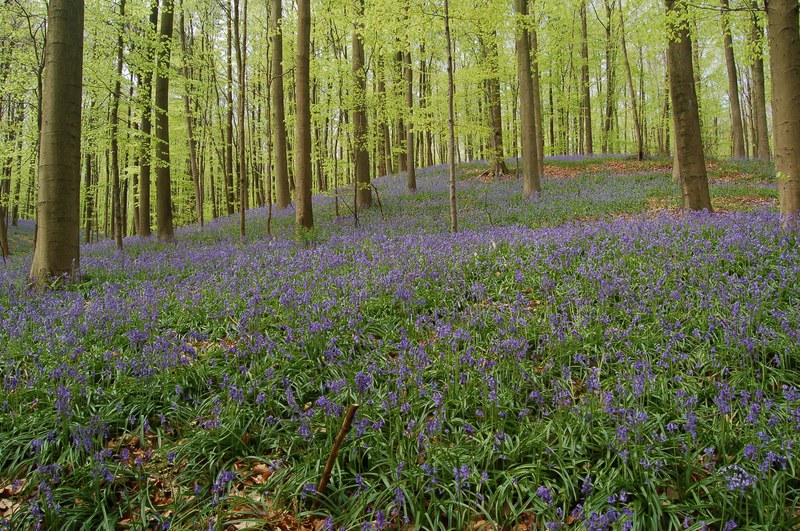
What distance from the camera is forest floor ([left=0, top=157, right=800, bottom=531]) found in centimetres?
276

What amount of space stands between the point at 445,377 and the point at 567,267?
3.03 m

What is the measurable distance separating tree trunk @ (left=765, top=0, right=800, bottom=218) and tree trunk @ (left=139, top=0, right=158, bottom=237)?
14.1 m

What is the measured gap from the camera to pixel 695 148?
941 centimetres

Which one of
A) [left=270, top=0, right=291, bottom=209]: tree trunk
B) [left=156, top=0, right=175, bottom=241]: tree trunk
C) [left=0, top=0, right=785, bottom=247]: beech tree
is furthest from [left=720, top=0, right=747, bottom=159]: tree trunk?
[left=156, top=0, right=175, bottom=241]: tree trunk

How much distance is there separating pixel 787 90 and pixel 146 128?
1681 centimetres

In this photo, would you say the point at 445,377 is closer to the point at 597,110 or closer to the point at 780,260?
the point at 780,260

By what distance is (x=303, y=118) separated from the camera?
35.9 feet

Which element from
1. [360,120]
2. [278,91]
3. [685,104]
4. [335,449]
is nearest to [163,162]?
[278,91]

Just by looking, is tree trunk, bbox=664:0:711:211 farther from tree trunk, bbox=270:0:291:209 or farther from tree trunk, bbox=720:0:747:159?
tree trunk, bbox=720:0:747:159

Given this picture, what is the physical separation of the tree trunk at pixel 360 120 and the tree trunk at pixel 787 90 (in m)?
9.42

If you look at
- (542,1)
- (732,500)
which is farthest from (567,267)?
(542,1)

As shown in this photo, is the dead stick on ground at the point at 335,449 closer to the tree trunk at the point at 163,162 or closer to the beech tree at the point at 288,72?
the beech tree at the point at 288,72

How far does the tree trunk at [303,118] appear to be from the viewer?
10867 millimetres

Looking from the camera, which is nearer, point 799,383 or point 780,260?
point 799,383
